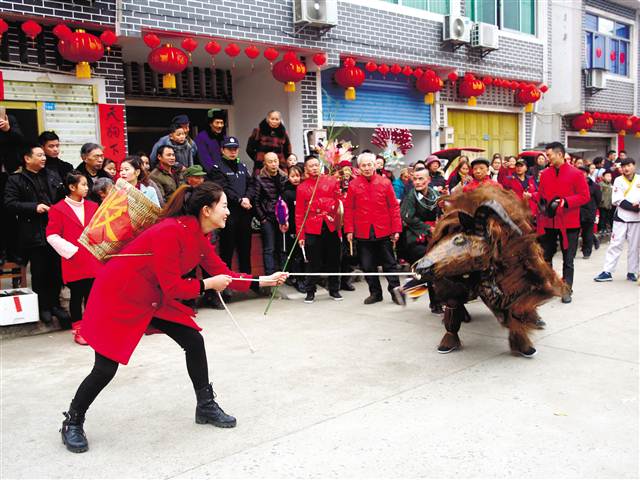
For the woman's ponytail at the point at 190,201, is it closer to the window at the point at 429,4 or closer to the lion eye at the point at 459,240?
the lion eye at the point at 459,240

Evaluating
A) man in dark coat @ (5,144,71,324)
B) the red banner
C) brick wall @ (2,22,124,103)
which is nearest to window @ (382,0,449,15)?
brick wall @ (2,22,124,103)

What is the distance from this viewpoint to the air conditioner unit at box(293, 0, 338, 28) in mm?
9992

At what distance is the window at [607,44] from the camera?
17.2 metres

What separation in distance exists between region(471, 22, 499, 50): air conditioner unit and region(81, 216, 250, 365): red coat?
441 inches

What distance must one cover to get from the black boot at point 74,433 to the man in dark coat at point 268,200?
172 inches

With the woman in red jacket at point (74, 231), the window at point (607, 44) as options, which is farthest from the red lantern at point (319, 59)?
the window at point (607, 44)

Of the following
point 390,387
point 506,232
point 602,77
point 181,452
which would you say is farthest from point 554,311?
point 602,77

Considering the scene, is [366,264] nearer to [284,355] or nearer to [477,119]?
[284,355]

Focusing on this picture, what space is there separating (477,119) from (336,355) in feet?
35.0

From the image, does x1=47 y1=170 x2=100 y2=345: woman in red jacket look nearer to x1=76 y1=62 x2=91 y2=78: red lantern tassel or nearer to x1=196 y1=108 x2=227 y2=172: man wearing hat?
x1=196 y1=108 x2=227 y2=172: man wearing hat

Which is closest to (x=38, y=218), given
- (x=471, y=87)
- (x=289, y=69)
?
(x=289, y=69)

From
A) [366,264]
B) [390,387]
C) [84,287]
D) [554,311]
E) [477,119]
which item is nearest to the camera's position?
[390,387]

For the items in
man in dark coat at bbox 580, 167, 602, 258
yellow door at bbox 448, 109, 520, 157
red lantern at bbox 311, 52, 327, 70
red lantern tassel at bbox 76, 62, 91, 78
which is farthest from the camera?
yellow door at bbox 448, 109, 520, 157

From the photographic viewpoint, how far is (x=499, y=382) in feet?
14.7
